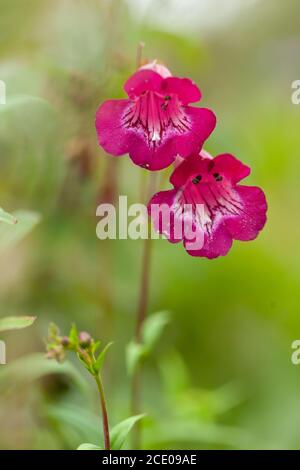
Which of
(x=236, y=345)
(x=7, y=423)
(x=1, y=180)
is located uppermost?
(x=1, y=180)

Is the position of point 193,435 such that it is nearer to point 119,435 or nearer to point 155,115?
point 119,435

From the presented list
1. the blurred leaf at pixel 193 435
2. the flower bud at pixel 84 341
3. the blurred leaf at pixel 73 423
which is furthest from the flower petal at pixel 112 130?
the blurred leaf at pixel 193 435

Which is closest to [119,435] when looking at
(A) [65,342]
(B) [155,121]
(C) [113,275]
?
(A) [65,342]

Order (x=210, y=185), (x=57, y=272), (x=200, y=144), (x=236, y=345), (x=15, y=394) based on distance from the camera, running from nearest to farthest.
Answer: (x=200, y=144) → (x=210, y=185) → (x=15, y=394) → (x=57, y=272) → (x=236, y=345)

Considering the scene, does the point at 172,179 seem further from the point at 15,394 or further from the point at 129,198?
the point at 129,198

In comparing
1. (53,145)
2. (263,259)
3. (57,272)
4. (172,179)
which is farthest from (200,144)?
(263,259)

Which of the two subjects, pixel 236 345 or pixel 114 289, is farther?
pixel 236 345
